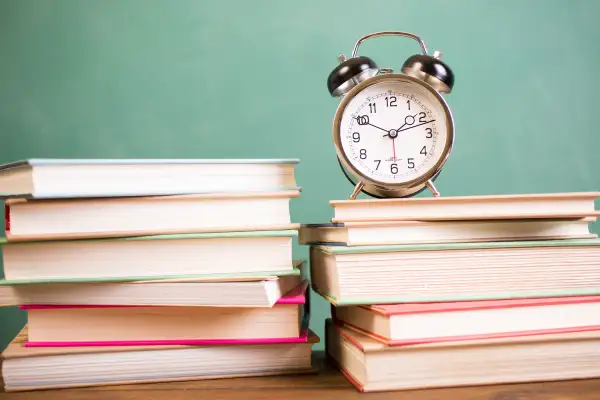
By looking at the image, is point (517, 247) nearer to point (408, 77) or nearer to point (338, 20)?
point (408, 77)

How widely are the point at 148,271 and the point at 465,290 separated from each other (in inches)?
20.4

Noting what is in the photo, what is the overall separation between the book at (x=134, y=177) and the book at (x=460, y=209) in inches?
5.9

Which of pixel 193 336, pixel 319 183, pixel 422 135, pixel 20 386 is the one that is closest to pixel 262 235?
pixel 193 336

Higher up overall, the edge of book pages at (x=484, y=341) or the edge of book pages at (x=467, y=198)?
the edge of book pages at (x=467, y=198)

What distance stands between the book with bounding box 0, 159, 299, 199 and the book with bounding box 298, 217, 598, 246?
0.15 meters

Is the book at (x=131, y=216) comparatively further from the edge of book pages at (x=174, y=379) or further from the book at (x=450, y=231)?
the edge of book pages at (x=174, y=379)

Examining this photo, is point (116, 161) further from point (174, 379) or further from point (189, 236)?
point (174, 379)

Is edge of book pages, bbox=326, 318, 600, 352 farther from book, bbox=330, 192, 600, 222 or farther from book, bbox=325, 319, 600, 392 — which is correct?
book, bbox=330, 192, 600, 222

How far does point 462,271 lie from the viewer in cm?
106

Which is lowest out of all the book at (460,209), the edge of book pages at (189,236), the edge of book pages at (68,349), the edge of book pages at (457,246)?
the edge of book pages at (68,349)

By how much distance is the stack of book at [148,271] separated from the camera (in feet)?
3.44

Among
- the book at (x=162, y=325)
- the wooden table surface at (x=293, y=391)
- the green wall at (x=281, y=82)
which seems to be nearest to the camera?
the wooden table surface at (x=293, y=391)

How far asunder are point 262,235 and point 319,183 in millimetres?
637

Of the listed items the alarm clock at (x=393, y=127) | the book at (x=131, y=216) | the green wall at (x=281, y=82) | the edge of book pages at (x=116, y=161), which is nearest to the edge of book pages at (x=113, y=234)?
the book at (x=131, y=216)
